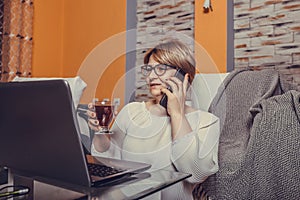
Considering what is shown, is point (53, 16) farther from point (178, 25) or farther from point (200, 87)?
point (200, 87)

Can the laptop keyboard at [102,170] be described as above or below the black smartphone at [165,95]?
below

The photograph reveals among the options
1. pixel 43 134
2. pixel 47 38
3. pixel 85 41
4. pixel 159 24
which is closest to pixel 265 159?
pixel 43 134

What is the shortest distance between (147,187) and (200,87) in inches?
42.2

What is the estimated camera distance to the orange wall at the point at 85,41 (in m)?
2.60

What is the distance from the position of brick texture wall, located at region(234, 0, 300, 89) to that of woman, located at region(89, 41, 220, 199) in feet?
2.58

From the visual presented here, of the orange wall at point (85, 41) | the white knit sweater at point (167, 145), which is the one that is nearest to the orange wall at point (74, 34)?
the orange wall at point (85, 41)

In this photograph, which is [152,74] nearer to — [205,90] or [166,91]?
[166,91]

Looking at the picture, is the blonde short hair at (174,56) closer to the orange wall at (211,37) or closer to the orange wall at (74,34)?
the orange wall at (211,37)

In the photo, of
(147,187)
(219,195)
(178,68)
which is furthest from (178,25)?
(147,187)

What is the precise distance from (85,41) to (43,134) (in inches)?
91.0

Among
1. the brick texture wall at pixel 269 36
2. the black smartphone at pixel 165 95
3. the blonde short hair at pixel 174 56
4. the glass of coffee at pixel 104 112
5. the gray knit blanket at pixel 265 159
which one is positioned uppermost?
the brick texture wall at pixel 269 36

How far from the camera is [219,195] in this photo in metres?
1.24

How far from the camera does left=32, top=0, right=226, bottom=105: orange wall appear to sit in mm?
2600

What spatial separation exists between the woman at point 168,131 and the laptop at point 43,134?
0.24 meters
